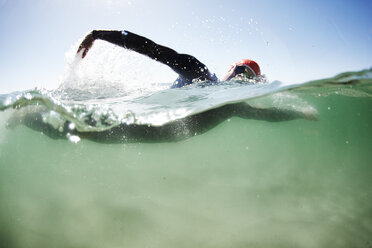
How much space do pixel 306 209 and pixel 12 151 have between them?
8125mm

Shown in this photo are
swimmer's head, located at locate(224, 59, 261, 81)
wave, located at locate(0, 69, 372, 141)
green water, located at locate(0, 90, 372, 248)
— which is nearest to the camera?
green water, located at locate(0, 90, 372, 248)

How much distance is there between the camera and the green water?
3.38m

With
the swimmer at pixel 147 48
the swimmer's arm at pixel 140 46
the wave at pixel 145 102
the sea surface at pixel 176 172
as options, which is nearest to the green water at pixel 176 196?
the sea surface at pixel 176 172

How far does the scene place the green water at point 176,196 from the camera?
3385 mm

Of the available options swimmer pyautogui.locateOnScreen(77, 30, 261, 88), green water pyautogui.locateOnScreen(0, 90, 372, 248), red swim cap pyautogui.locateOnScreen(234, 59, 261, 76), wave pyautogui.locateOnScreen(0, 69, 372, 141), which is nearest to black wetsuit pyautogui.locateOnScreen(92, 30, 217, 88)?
swimmer pyautogui.locateOnScreen(77, 30, 261, 88)

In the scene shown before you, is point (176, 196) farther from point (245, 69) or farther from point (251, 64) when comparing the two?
point (251, 64)

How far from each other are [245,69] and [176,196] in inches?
243

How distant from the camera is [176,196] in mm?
3879

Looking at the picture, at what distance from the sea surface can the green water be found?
0.02 meters

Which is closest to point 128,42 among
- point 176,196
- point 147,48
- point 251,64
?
point 147,48

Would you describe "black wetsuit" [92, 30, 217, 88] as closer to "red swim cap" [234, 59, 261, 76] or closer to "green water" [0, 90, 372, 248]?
"green water" [0, 90, 372, 248]

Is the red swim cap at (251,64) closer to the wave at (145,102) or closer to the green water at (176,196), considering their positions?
the wave at (145,102)

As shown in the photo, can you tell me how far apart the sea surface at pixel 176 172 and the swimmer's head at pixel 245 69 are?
63cm

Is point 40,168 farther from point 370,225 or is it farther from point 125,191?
point 370,225
